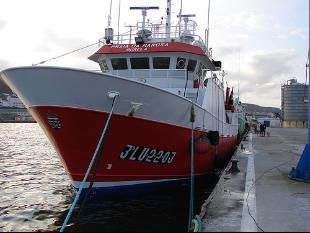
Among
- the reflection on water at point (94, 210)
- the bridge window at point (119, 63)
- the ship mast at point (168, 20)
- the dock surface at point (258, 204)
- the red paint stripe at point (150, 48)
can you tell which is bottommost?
→ the reflection on water at point (94, 210)

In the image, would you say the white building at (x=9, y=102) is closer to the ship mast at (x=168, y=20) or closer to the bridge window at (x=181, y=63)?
the ship mast at (x=168, y=20)

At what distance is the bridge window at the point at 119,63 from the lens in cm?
1383

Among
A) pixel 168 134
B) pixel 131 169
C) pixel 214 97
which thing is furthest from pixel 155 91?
pixel 214 97

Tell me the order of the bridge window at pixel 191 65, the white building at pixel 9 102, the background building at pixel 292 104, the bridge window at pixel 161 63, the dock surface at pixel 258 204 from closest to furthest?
the dock surface at pixel 258 204, the bridge window at pixel 161 63, the bridge window at pixel 191 65, the background building at pixel 292 104, the white building at pixel 9 102

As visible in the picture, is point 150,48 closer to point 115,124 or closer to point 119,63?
point 119,63

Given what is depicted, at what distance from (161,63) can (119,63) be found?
140 cm

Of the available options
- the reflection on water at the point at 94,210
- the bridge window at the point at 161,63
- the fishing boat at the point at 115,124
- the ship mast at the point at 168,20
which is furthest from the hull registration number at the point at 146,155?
the ship mast at the point at 168,20

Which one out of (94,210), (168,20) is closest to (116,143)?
(94,210)

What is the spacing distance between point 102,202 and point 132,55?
5519mm

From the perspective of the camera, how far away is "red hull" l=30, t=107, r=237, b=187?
8961 mm

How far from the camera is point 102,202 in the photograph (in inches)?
389

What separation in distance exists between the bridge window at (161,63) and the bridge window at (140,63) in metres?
0.23

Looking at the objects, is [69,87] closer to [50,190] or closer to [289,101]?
[50,190]

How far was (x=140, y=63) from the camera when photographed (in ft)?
45.1
